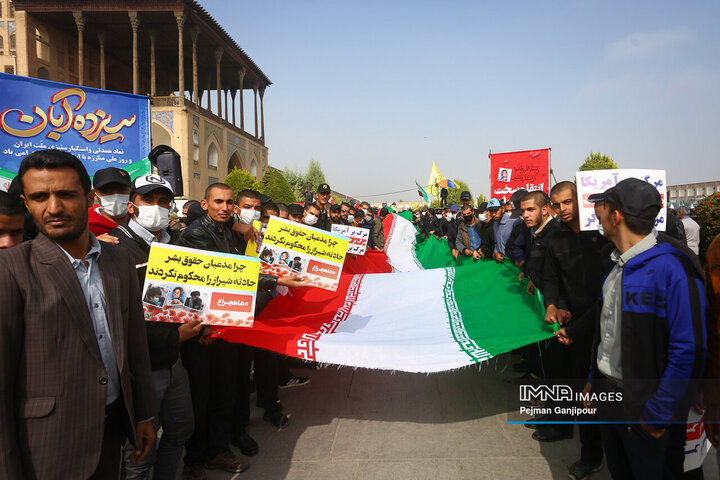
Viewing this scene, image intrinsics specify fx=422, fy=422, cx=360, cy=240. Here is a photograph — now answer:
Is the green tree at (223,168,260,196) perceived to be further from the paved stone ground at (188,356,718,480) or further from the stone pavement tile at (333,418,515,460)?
the stone pavement tile at (333,418,515,460)

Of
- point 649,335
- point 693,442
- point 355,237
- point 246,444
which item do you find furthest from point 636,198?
point 355,237

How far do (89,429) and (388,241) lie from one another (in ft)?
34.7

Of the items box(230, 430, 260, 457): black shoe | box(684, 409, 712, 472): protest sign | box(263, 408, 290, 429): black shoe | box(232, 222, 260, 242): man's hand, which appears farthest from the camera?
box(263, 408, 290, 429): black shoe

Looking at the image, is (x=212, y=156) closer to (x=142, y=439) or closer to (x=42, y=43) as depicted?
(x=42, y=43)

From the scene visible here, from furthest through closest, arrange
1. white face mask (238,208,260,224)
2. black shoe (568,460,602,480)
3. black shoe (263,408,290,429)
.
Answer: white face mask (238,208,260,224)
black shoe (263,408,290,429)
black shoe (568,460,602,480)

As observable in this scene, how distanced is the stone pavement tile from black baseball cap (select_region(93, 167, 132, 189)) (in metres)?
2.53

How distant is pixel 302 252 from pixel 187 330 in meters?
1.22

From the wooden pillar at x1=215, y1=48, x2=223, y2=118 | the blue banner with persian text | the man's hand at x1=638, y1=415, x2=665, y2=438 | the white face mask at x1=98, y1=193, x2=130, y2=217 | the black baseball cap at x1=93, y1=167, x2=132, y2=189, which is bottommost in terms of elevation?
the man's hand at x1=638, y1=415, x2=665, y2=438

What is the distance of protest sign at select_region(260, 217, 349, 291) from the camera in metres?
3.41

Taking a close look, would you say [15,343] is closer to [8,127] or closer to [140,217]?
[140,217]

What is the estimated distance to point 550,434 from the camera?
3.45m

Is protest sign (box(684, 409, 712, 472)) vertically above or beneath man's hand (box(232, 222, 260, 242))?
beneath

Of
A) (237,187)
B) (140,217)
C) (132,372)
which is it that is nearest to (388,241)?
(140,217)

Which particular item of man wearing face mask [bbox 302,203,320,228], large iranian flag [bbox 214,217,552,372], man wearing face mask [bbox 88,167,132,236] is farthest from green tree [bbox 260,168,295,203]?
man wearing face mask [bbox 88,167,132,236]
